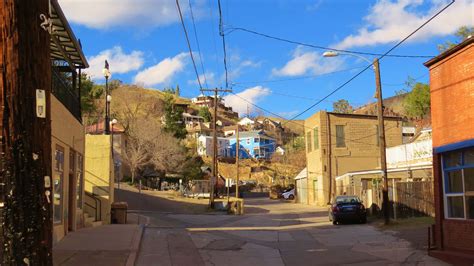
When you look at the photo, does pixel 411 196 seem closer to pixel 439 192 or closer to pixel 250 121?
pixel 439 192

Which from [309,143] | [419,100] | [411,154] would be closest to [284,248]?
[411,154]

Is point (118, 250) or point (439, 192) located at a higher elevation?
point (439, 192)

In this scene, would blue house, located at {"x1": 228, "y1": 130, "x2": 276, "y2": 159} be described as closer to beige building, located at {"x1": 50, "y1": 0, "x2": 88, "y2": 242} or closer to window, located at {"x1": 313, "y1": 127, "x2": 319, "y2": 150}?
window, located at {"x1": 313, "y1": 127, "x2": 319, "y2": 150}

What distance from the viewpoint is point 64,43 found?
1711 centimetres

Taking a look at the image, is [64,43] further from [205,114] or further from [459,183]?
[205,114]

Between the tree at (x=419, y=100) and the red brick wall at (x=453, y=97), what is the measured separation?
50.6 m

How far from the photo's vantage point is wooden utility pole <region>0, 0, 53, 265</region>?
4148 mm

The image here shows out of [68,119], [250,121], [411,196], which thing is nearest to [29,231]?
[68,119]

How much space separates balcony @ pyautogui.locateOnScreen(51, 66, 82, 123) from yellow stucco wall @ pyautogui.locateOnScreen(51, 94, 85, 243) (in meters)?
0.37

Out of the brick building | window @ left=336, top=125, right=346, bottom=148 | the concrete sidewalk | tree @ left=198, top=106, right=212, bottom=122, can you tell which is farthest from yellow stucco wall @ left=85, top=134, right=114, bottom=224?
tree @ left=198, top=106, right=212, bottom=122

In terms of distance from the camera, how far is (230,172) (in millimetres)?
96625

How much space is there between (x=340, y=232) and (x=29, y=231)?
19.2 metres

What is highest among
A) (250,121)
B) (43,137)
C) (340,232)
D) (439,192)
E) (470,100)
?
(250,121)

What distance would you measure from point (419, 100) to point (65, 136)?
56029 mm
